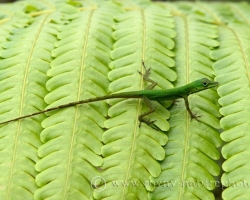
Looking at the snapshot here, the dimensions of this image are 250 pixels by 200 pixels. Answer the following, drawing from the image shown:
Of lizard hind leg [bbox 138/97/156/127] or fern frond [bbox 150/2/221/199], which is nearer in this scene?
fern frond [bbox 150/2/221/199]

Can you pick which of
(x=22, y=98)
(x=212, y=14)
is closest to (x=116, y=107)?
(x=22, y=98)

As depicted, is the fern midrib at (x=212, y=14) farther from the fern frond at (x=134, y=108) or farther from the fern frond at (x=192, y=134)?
the fern frond at (x=134, y=108)

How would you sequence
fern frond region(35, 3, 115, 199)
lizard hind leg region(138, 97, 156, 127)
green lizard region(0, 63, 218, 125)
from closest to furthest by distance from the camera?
fern frond region(35, 3, 115, 199)
lizard hind leg region(138, 97, 156, 127)
green lizard region(0, 63, 218, 125)

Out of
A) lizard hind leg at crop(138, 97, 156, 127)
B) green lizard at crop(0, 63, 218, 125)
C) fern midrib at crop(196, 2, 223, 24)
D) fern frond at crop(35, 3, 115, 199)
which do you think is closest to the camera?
fern frond at crop(35, 3, 115, 199)

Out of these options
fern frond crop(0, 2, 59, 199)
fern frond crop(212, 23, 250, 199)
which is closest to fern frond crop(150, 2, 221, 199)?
fern frond crop(212, 23, 250, 199)

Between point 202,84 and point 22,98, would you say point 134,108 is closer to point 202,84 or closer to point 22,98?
point 202,84

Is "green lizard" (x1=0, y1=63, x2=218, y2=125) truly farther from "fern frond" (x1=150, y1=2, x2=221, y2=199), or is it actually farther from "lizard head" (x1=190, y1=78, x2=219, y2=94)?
"fern frond" (x1=150, y1=2, x2=221, y2=199)

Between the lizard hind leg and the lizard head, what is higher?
the lizard head

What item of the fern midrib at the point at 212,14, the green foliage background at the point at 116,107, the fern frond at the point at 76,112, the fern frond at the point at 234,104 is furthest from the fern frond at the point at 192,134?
the fern frond at the point at 76,112
